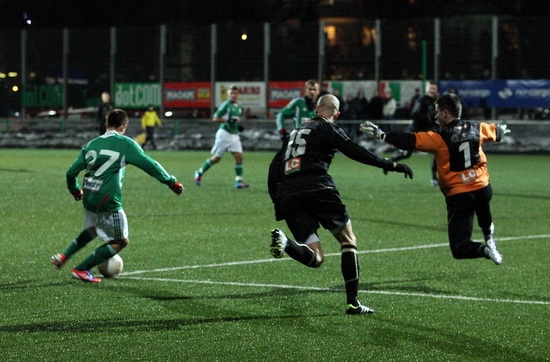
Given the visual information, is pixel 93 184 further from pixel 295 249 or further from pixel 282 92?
pixel 282 92

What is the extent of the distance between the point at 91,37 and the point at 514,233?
101 ft

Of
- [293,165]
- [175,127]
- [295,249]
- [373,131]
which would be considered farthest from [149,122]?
[295,249]

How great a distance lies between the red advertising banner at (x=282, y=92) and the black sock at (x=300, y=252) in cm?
3025

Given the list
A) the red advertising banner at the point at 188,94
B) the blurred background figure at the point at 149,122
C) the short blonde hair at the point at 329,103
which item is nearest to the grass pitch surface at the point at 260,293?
the short blonde hair at the point at 329,103

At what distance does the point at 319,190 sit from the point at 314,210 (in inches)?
7.2

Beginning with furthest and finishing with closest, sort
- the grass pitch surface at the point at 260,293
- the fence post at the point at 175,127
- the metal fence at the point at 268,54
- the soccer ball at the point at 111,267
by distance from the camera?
1. the fence post at the point at 175,127
2. the metal fence at the point at 268,54
3. the soccer ball at the point at 111,267
4. the grass pitch surface at the point at 260,293

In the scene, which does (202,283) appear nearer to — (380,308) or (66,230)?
(380,308)

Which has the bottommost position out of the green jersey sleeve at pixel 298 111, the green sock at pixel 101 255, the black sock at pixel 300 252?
the green sock at pixel 101 255

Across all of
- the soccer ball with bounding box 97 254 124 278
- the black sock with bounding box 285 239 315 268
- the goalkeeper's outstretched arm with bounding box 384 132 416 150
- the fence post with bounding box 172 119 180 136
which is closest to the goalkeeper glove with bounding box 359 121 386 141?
the goalkeeper's outstretched arm with bounding box 384 132 416 150

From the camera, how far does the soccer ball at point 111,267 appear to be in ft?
33.2

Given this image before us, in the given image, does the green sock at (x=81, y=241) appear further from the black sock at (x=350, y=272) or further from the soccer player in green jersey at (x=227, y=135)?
the soccer player in green jersey at (x=227, y=135)

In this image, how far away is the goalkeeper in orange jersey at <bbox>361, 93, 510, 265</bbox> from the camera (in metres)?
9.23

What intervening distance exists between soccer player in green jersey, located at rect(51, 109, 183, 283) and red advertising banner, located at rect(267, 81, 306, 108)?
29017mm

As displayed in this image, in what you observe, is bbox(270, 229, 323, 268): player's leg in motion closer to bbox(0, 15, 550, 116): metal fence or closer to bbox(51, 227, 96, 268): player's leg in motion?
bbox(51, 227, 96, 268): player's leg in motion
